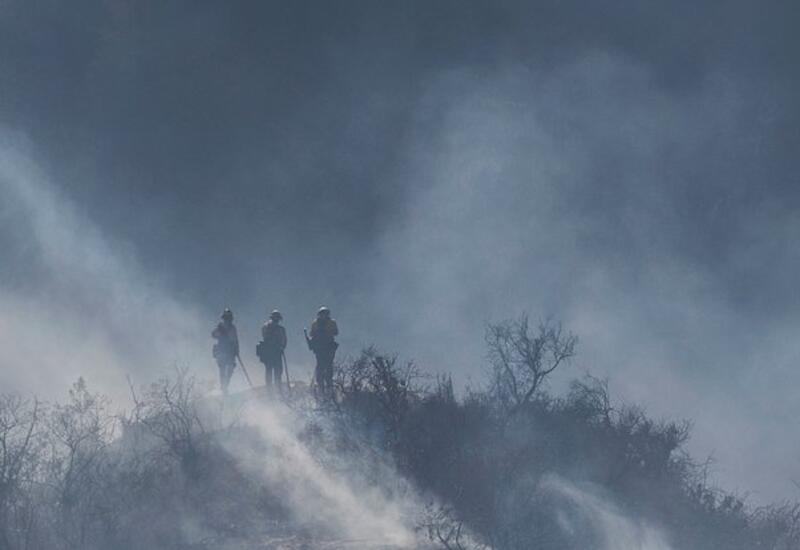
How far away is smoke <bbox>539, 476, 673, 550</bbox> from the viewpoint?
144 feet

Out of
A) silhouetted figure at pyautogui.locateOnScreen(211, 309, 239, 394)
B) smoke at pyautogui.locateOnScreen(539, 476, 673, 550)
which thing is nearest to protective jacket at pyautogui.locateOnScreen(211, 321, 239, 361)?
silhouetted figure at pyautogui.locateOnScreen(211, 309, 239, 394)

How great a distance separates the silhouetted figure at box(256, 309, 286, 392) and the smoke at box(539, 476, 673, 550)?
27.4 ft

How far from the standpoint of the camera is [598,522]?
1761 inches

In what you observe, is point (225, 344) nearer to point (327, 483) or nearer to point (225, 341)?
point (225, 341)

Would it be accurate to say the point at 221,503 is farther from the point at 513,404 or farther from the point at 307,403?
the point at 513,404

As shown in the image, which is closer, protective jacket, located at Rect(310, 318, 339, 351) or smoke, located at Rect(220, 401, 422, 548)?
smoke, located at Rect(220, 401, 422, 548)

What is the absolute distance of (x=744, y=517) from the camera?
1949 inches

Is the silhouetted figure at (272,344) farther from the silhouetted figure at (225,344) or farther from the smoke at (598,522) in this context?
the smoke at (598,522)

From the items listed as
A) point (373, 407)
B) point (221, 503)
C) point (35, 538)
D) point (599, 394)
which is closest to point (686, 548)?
point (599, 394)

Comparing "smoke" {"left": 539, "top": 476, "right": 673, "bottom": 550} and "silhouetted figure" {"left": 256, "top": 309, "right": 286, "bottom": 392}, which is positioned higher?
→ "silhouetted figure" {"left": 256, "top": 309, "right": 286, "bottom": 392}

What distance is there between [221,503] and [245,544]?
230cm

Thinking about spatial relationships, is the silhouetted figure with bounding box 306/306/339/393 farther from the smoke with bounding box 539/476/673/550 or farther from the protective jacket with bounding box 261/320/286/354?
the smoke with bounding box 539/476/673/550

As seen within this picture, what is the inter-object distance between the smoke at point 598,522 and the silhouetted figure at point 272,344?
27.4 feet

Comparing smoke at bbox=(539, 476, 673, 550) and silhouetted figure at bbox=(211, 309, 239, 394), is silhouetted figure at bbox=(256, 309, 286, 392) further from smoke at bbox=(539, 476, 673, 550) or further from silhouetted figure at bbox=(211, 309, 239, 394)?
smoke at bbox=(539, 476, 673, 550)
